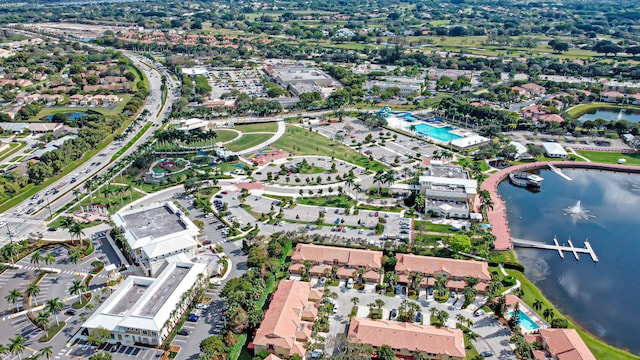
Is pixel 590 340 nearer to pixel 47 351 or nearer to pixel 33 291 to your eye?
pixel 47 351

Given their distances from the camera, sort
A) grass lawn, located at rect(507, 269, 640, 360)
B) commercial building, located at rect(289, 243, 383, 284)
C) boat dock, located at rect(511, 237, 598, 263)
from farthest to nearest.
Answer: boat dock, located at rect(511, 237, 598, 263), commercial building, located at rect(289, 243, 383, 284), grass lawn, located at rect(507, 269, 640, 360)

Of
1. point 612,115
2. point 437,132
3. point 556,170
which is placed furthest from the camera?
point 612,115

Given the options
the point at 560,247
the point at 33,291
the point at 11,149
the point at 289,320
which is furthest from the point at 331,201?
the point at 11,149

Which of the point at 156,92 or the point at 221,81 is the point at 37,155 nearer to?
the point at 156,92

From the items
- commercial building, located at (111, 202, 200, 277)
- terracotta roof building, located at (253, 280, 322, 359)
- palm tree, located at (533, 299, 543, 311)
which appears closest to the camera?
terracotta roof building, located at (253, 280, 322, 359)

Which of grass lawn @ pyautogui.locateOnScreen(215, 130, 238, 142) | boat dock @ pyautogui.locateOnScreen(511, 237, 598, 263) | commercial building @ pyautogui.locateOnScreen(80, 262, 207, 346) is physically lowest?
boat dock @ pyautogui.locateOnScreen(511, 237, 598, 263)

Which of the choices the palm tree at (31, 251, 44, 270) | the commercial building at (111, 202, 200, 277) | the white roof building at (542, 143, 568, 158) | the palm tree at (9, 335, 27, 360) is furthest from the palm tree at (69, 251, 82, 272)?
the white roof building at (542, 143, 568, 158)

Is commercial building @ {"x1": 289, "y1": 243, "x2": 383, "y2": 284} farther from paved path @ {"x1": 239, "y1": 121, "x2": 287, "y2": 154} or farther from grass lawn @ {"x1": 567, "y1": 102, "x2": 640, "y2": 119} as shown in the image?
grass lawn @ {"x1": 567, "y1": 102, "x2": 640, "y2": 119}

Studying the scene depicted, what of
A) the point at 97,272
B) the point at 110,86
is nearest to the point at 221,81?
the point at 110,86
